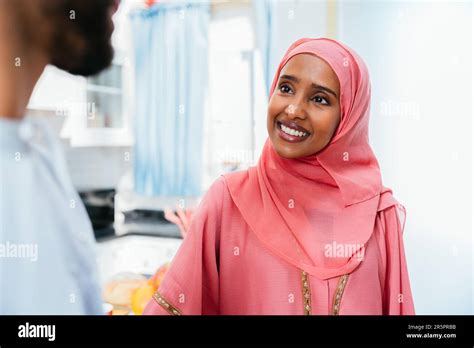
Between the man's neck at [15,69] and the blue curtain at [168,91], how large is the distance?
0.25 meters

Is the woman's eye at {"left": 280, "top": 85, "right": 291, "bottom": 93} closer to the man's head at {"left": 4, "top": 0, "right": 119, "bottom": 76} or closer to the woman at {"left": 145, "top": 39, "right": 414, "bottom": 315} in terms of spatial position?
the woman at {"left": 145, "top": 39, "right": 414, "bottom": 315}

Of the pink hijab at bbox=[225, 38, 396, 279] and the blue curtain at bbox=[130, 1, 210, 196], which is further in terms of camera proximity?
the blue curtain at bbox=[130, 1, 210, 196]

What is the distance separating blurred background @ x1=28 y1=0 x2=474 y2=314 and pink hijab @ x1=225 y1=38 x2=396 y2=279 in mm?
90

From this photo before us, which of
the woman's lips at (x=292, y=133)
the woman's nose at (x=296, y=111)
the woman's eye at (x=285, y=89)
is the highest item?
the woman's eye at (x=285, y=89)

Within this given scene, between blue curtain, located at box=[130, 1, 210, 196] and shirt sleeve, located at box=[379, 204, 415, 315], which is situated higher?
blue curtain, located at box=[130, 1, 210, 196]

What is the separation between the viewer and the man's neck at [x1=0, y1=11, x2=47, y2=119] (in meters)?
1.12

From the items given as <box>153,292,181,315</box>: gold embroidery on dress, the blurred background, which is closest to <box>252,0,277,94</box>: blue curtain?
the blurred background

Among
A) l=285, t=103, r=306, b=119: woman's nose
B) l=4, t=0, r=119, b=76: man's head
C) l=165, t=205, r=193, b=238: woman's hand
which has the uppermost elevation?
l=4, t=0, r=119, b=76: man's head

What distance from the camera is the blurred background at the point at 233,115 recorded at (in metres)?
1.16

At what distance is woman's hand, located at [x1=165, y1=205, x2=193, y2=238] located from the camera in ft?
→ 3.85

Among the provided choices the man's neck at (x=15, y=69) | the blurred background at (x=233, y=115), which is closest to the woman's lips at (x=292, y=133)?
the blurred background at (x=233, y=115)

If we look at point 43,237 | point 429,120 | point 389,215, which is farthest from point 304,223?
point 43,237

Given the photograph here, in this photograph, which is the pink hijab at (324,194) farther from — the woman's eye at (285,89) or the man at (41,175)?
the man at (41,175)

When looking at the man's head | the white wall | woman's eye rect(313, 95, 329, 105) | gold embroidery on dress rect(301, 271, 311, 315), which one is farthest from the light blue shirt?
the white wall
